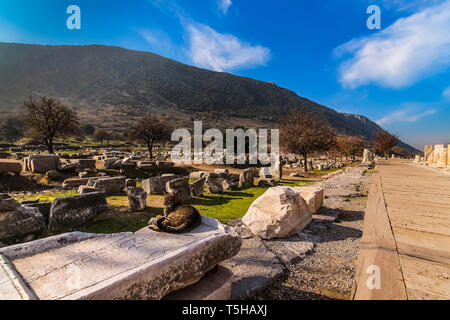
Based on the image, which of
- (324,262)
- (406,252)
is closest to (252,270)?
(324,262)

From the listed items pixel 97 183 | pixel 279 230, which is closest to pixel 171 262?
pixel 279 230

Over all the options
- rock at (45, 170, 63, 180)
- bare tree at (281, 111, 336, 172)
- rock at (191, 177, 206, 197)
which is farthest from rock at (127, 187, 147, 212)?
bare tree at (281, 111, 336, 172)

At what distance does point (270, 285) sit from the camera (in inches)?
123

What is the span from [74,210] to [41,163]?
8464 millimetres

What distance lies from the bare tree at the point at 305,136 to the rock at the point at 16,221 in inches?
673

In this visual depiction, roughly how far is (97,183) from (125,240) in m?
7.38

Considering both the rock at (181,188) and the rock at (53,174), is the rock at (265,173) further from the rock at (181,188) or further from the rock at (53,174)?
the rock at (53,174)

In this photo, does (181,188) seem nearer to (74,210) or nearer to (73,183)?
(74,210)

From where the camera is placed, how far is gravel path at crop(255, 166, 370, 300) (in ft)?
9.80

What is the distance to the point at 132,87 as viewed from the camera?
113 meters

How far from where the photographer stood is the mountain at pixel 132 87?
87312mm

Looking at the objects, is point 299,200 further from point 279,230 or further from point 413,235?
point 413,235

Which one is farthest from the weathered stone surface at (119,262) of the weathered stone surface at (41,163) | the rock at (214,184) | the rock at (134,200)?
the weathered stone surface at (41,163)

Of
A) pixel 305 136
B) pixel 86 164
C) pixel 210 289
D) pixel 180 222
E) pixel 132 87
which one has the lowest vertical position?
pixel 210 289
